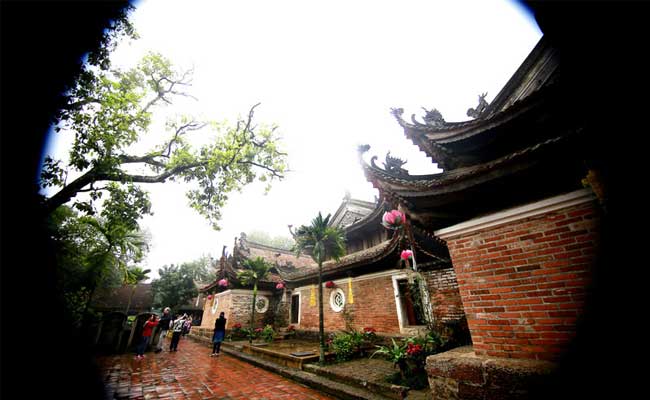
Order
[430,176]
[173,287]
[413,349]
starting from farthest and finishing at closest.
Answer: [173,287] < [413,349] < [430,176]

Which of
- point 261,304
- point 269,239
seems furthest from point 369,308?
point 269,239

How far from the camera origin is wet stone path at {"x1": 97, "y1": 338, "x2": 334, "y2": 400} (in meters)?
5.06

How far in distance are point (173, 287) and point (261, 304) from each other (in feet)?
48.1

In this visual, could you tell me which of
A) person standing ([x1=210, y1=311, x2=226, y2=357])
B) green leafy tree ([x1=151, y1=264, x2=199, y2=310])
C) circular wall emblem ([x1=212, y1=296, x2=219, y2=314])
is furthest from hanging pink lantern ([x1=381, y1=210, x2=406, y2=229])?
green leafy tree ([x1=151, y1=264, x2=199, y2=310])

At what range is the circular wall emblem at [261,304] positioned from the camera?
15.5 m

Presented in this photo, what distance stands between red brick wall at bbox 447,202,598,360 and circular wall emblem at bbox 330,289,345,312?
7727 mm

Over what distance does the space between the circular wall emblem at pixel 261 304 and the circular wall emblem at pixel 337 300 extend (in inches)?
265

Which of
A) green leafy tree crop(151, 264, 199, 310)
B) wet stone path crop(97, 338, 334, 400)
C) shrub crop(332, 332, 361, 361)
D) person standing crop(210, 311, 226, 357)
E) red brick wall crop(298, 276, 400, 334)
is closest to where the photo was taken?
wet stone path crop(97, 338, 334, 400)

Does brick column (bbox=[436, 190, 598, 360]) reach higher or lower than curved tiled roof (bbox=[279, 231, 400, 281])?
lower

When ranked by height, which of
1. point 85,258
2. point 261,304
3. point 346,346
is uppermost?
point 85,258

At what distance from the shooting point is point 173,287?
24.6 m

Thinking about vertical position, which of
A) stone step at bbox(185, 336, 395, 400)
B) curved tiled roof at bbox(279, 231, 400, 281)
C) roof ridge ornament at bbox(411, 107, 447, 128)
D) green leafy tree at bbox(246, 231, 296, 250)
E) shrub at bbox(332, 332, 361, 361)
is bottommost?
stone step at bbox(185, 336, 395, 400)

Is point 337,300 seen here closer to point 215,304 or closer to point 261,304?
point 261,304

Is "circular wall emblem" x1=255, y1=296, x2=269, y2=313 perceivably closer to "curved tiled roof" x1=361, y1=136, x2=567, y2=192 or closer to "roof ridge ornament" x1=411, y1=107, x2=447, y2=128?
"curved tiled roof" x1=361, y1=136, x2=567, y2=192
